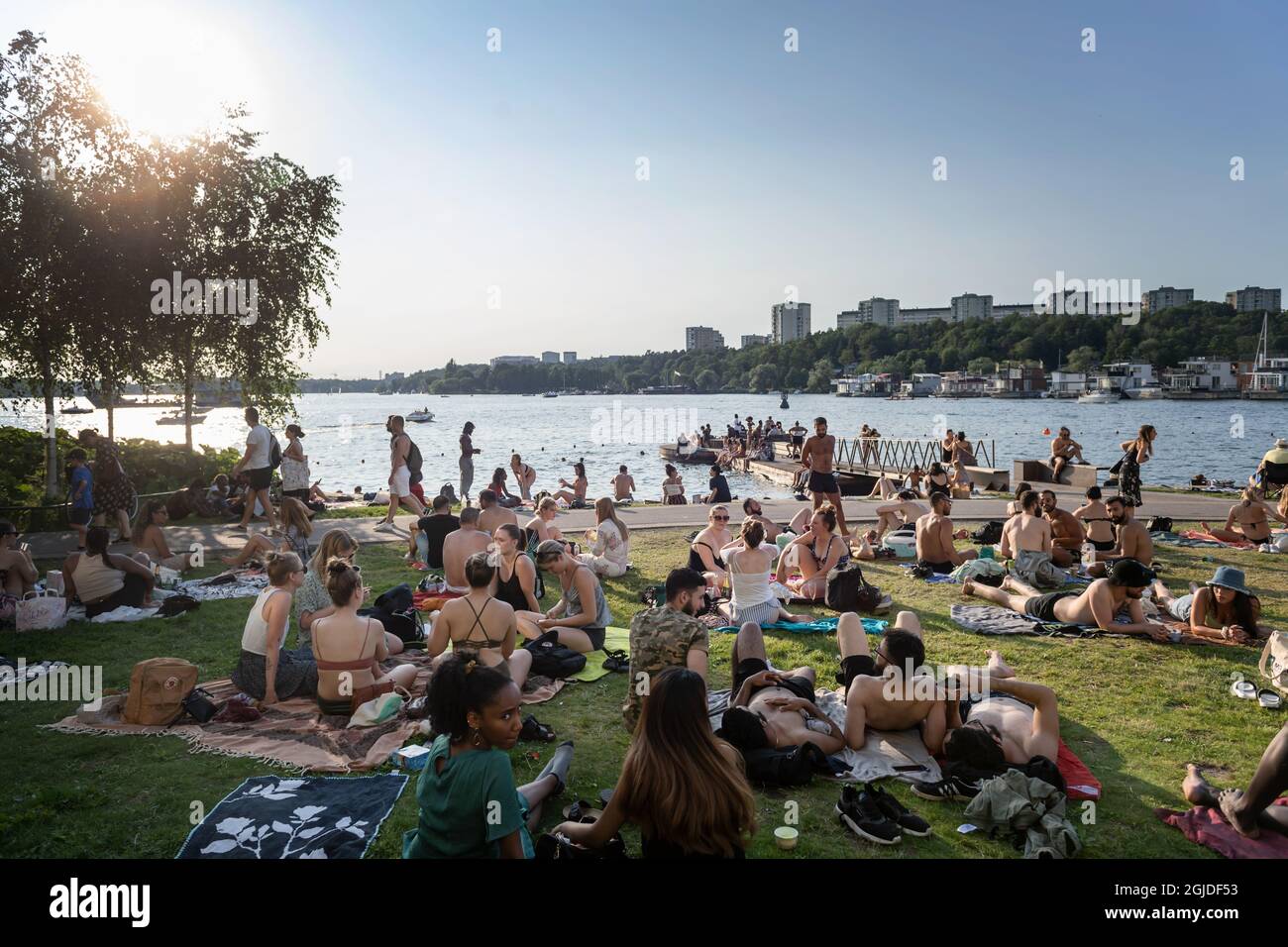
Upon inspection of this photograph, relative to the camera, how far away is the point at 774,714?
18.4 feet

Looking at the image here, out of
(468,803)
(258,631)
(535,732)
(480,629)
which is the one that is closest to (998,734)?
(535,732)

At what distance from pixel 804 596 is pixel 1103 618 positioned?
312 cm

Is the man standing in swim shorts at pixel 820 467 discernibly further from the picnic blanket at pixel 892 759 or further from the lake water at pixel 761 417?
the lake water at pixel 761 417

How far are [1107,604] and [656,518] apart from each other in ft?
31.2

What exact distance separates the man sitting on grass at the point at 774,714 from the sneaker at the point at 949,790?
0.69 metres

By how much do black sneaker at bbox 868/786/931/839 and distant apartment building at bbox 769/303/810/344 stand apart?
173310 mm

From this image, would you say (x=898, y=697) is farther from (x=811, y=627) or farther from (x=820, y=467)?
(x=820, y=467)

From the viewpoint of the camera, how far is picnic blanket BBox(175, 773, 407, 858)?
441 cm

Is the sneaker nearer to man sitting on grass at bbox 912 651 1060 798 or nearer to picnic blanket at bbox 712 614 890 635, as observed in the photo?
man sitting on grass at bbox 912 651 1060 798

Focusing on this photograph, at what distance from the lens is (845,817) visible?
4.66 metres

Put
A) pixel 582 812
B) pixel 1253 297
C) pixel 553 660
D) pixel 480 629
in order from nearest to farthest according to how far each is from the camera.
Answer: pixel 582 812 < pixel 480 629 < pixel 553 660 < pixel 1253 297

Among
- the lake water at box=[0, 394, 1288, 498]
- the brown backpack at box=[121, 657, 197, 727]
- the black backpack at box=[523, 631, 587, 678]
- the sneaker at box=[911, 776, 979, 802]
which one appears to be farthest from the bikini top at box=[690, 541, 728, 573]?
the lake water at box=[0, 394, 1288, 498]

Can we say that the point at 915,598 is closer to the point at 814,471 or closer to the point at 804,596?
the point at 804,596
